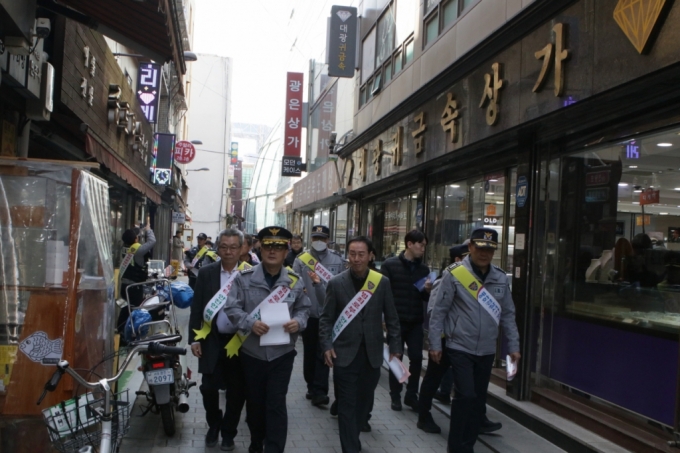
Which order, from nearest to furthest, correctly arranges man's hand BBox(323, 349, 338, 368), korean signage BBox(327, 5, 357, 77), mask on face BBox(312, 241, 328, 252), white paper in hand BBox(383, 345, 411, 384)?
man's hand BBox(323, 349, 338, 368), white paper in hand BBox(383, 345, 411, 384), mask on face BBox(312, 241, 328, 252), korean signage BBox(327, 5, 357, 77)

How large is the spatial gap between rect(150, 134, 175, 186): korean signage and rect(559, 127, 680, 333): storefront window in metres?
16.8

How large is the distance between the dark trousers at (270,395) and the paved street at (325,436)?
813 mm

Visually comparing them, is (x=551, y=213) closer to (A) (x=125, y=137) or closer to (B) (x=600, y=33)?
(B) (x=600, y=33)

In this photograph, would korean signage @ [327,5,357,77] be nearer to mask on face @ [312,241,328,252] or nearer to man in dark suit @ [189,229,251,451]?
mask on face @ [312,241,328,252]

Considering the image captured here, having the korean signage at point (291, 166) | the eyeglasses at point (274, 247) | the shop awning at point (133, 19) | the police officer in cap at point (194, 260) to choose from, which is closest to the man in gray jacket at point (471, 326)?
the eyeglasses at point (274, 247)

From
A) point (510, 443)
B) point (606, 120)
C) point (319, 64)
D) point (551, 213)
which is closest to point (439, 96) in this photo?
point (551, 213)

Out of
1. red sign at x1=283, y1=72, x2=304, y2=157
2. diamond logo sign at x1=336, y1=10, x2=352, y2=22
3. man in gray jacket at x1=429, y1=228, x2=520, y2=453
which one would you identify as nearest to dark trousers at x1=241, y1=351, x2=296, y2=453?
man in gray jacket at x1=429, y1=228, x2=520, y2=453

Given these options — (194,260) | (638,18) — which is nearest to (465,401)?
(638,18)

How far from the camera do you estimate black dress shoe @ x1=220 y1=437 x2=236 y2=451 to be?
5570 mm

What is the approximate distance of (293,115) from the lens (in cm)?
2656

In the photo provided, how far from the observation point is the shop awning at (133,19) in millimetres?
7102

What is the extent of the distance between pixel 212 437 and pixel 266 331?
5.16 ft

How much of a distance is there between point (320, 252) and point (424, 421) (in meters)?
2.60

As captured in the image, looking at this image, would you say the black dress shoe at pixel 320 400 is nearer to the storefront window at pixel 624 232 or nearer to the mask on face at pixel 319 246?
the mask on face at pixel 319 246
